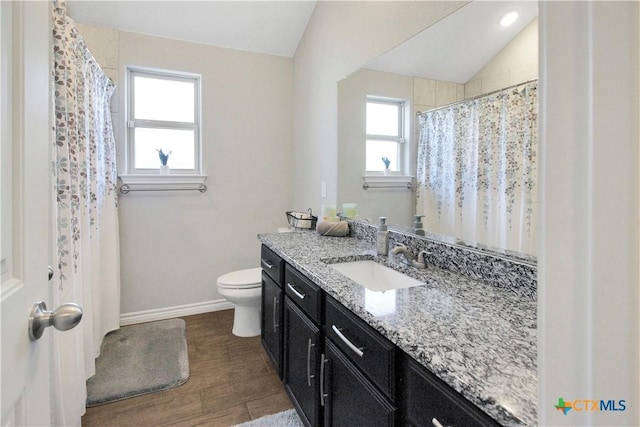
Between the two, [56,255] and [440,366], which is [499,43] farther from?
[56,255]

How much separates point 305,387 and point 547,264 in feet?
4.52

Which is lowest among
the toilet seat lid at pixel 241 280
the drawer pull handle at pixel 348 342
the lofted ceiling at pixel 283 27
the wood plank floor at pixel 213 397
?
the wood plank floor at pixel 213 397

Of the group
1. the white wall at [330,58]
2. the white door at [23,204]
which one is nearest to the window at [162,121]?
the white wall at [330,58]

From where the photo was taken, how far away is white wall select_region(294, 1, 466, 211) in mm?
1751

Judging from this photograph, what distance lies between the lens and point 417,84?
167 centimetres

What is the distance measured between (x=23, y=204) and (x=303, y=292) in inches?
43.0

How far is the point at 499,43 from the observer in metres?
1.25

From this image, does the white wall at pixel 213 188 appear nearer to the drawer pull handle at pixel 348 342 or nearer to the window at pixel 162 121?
the window at pixel 162 121

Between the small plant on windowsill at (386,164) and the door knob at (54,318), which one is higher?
the small plant on windowsill at (386,164)

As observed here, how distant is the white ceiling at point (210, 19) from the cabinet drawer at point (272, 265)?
1.92 m

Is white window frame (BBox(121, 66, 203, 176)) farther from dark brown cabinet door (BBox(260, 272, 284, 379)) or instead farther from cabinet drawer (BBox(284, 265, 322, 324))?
cabinet drawer (BBox(284, 265, 322, 324))

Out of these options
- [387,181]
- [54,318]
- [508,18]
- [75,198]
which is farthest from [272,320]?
[508,18]

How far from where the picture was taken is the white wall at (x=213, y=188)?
2.78 m

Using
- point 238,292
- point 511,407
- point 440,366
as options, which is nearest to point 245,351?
point 238,292
